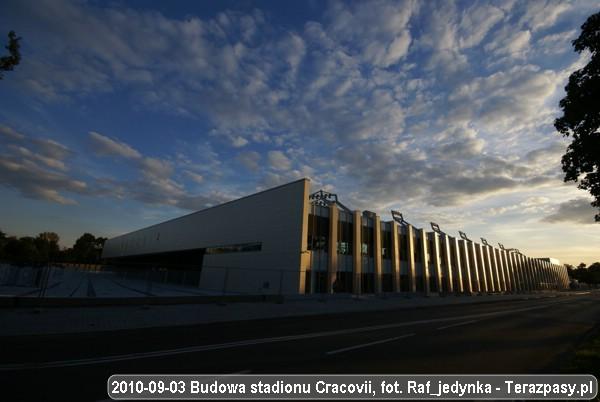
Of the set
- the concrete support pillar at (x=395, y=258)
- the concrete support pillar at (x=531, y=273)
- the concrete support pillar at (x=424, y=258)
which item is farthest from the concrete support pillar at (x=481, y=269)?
the concrete support pillar at (x=531, y=273)

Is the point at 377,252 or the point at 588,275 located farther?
the point at 588,275

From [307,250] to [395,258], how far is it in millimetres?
13721

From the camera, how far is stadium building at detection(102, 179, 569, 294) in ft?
93.0

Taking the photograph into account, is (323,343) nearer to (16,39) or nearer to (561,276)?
(16,39)

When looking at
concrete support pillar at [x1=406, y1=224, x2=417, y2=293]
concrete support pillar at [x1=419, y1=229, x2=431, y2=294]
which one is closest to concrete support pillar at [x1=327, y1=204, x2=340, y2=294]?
concrete support pillar at [x1=406, y1=224, x2=417, y2=293]

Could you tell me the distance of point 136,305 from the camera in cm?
1600

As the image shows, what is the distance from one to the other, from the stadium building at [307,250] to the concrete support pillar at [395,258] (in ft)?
0.38

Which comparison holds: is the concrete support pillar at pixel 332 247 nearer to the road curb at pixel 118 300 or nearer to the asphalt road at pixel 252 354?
the road curb at pixel 118 300

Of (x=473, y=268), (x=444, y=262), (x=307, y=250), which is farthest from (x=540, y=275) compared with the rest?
(x=307, y=250)

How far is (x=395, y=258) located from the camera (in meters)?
36.2

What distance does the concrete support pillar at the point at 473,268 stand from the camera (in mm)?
52938

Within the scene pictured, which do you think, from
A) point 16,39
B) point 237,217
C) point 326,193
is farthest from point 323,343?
point 237,217

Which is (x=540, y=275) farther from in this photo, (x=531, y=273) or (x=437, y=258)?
(x=437, y=258)

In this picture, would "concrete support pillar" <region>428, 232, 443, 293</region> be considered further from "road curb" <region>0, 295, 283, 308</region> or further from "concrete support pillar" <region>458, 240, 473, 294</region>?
"road curb" <region>0, 295, 283, 308</region>
